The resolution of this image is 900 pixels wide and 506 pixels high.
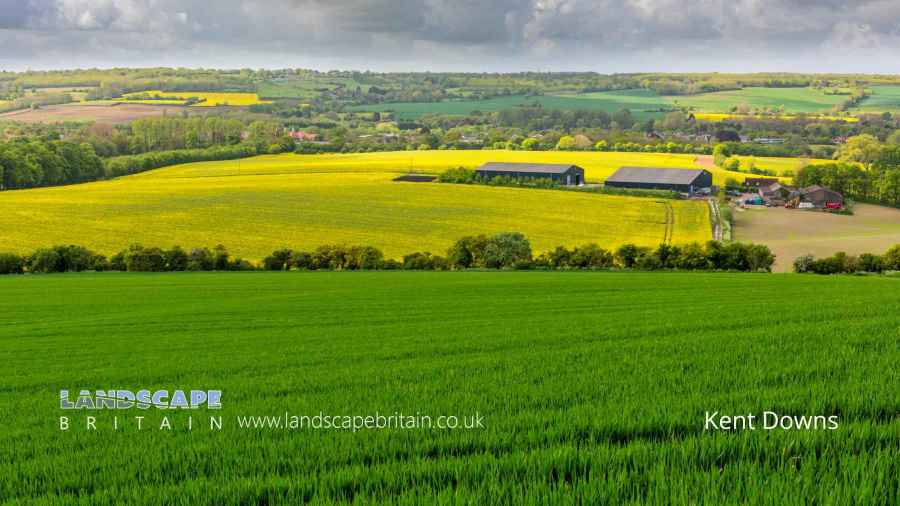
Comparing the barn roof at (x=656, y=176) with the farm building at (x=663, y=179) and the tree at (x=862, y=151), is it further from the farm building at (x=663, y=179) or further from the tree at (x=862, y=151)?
the tree at (x=862, y=151)

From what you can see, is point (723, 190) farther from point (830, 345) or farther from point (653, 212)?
point (830, 345)

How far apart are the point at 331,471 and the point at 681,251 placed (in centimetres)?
5343

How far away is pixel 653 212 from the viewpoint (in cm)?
8700

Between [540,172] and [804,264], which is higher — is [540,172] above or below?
above

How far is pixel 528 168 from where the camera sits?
4619 inches

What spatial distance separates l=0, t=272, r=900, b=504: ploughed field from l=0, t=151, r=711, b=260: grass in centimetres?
4997

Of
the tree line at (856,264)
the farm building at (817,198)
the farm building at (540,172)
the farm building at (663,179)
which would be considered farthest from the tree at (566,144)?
the tree line at (856,264)

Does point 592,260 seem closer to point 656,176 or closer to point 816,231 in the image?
point 816,231

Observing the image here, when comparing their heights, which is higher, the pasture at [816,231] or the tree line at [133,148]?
the tree line at [133,148]

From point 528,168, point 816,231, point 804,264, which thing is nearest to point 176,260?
point 804,264

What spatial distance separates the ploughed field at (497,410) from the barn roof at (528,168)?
9468 centimetres

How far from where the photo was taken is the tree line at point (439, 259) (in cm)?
5500

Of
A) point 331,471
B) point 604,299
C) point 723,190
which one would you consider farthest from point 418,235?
point 331,471

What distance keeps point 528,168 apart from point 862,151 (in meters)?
66.1
